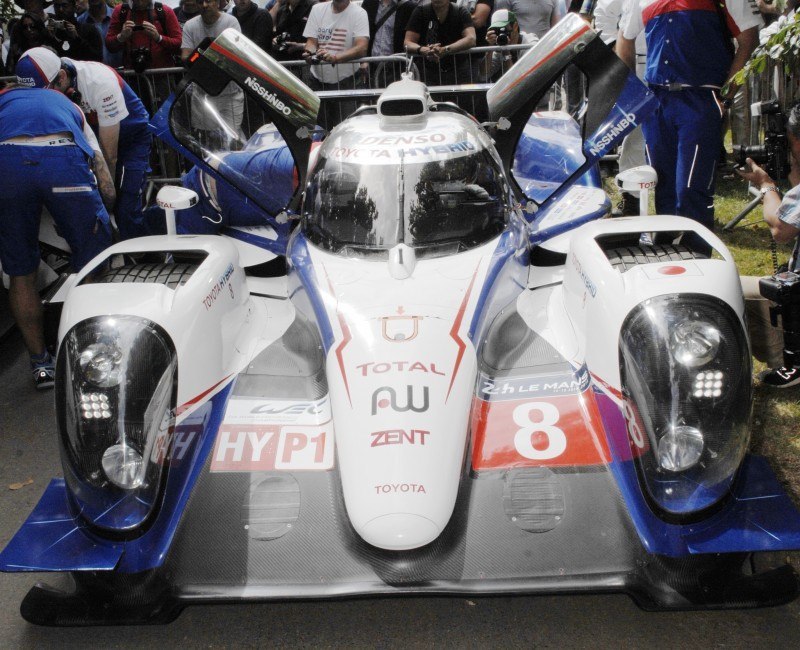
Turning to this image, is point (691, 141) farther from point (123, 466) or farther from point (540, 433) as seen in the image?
point (123, 466)

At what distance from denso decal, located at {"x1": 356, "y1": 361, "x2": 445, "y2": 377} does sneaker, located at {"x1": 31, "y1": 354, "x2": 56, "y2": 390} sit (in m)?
2.87

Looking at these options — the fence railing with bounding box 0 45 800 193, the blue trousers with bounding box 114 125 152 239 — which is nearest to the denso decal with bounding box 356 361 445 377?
the blue trousers with bounding box 114 125 152 239

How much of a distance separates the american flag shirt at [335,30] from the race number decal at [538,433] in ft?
18.1

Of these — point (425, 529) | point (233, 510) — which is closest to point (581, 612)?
point (425, 529)

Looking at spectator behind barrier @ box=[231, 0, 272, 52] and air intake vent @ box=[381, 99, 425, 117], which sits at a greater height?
spectator behind barrier @ box=[231, 0, 272, 52]

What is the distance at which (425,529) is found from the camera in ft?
8.65

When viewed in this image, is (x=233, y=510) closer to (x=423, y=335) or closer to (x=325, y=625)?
(x=325, y=625)

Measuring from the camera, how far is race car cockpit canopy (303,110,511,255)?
12.1ft

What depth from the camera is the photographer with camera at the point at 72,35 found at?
8117 millimetres

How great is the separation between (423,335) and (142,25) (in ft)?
20.3

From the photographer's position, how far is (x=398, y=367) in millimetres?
3006

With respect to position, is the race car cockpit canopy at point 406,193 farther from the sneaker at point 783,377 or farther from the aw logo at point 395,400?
the sneaker at point 783,377

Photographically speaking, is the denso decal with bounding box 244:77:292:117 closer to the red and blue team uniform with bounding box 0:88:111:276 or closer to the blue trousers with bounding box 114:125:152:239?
the red and blue team uniform with bounding box 0:88:111:276

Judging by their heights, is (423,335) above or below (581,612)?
above
